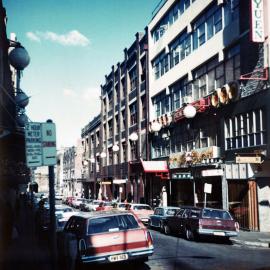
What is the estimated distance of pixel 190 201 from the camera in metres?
33.1

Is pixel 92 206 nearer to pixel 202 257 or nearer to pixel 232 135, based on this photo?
pixel 232 135

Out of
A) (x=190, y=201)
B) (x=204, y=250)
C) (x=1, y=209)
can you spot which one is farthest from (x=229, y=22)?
(x=1, y=209)

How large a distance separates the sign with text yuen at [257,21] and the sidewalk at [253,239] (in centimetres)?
999

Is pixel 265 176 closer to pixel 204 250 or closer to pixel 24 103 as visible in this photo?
pixel 204 250

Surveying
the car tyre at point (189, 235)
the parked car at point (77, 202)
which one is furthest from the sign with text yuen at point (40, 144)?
the parked car at point (77, 202)

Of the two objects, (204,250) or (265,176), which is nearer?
(204,250)

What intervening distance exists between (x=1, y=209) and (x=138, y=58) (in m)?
35.6

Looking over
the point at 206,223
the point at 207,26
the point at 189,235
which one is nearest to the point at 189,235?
the point at 189,235

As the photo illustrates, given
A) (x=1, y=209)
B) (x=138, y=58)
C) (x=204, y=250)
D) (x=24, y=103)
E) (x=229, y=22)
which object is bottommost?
(x=204, y=250)

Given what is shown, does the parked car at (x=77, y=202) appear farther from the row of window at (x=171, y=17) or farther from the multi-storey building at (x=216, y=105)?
the row of window at (x=171, y=17)

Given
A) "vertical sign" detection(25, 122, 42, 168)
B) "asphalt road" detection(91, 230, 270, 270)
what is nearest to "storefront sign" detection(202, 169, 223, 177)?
"asphalt road" detection(91, 230, 270, 270)

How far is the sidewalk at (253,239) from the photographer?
19.2 metres

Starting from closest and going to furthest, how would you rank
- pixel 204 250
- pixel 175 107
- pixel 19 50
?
pixel 19 50 → pixel 204 250 → pixel 175 107

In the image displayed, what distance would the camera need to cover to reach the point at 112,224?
12.5 meters
